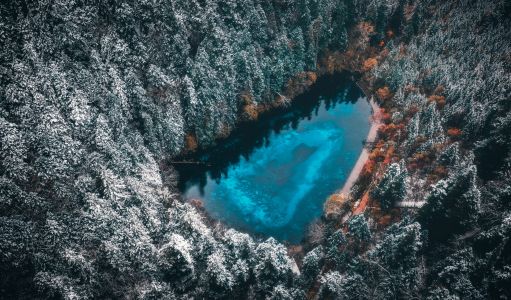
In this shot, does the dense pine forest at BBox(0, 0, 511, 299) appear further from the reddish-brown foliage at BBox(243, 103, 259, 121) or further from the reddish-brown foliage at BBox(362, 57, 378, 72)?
the reddish-brown foliage at BBox(362, 57, 378, 72)

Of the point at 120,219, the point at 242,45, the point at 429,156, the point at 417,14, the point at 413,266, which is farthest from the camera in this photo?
the point at 417,14

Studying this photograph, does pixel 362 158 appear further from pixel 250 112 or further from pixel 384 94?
pixel 250 112

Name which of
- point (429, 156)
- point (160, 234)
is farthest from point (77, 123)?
point (429, 156)

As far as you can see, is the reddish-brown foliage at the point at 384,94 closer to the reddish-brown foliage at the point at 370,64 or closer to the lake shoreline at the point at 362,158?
the lake shoreline at the point at 362,158

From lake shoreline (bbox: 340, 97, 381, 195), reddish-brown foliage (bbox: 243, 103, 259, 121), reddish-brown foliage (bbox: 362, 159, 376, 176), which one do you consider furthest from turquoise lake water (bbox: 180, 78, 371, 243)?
reddish-brown foliage (bbox: 362, 159, 376, 176)

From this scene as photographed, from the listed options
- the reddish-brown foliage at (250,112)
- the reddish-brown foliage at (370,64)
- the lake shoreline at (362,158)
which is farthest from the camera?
the reddish-brown foliage at (370,64)

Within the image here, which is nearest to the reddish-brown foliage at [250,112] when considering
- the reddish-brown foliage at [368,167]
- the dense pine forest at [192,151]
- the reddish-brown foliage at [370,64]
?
the dense pine forest at [192,151]

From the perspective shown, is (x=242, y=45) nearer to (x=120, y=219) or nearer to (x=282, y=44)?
(x=282, y=44)

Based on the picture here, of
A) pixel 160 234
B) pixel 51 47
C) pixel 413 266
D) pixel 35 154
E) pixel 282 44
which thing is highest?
pixel 51 47
